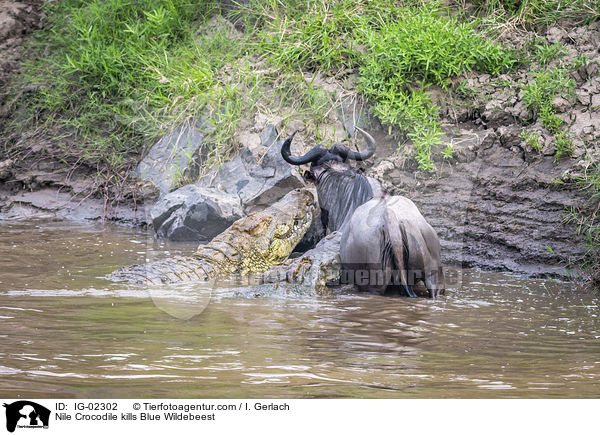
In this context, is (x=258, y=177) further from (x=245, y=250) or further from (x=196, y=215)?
(x=245, y=250)

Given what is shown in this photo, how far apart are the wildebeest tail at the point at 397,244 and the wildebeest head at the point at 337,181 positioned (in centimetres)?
83

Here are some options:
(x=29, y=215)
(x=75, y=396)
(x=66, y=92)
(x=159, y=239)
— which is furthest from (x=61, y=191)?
(x=75, y=396)

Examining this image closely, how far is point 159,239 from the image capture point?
8.19 meters

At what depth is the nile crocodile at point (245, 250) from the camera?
6.07 meters

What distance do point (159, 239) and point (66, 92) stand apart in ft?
12.1

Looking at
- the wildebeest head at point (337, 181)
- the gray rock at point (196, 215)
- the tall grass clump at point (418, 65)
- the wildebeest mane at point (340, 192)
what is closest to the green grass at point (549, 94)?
the tall grass clump at point (418, 65)

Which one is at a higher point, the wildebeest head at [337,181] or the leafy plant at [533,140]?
the leafy plant at [533,140]

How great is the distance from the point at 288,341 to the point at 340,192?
2792mm

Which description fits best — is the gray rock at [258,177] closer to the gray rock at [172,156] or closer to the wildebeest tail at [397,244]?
the gray rock at [172,156]
